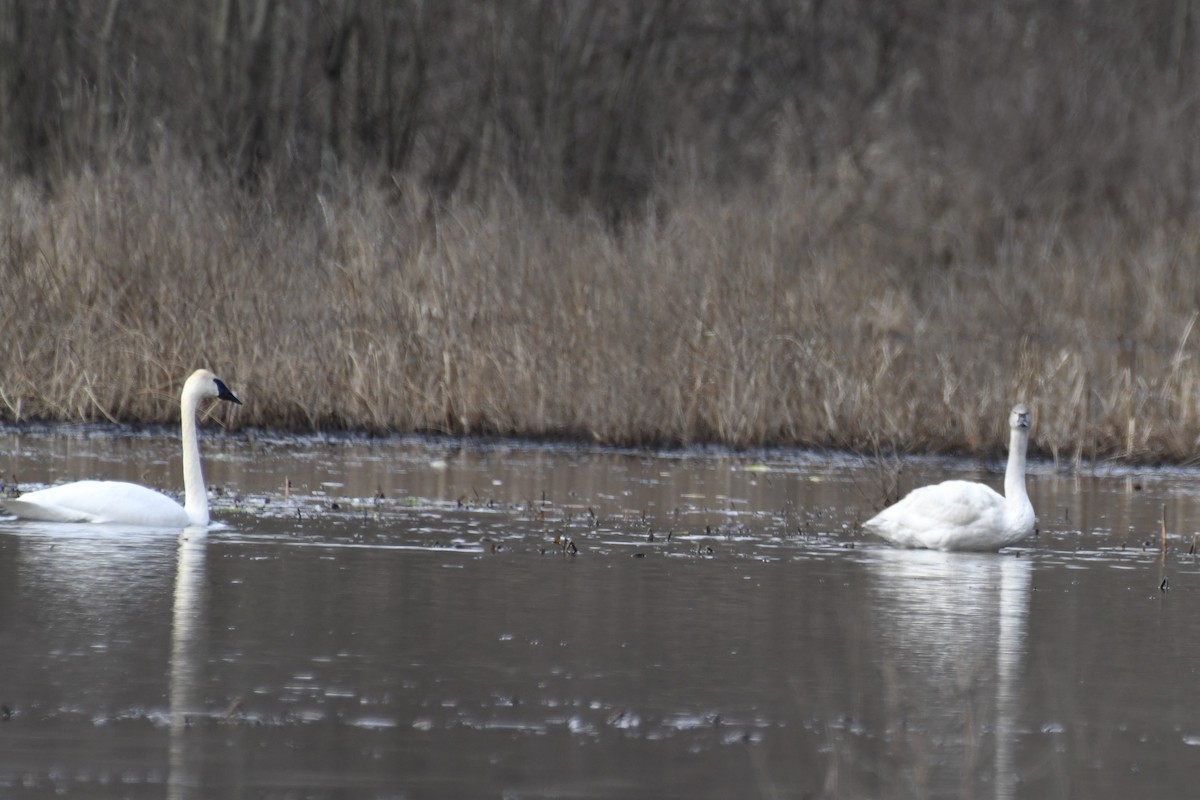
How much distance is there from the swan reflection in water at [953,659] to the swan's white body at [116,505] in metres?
3.30

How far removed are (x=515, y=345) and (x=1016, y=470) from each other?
5.52 metres

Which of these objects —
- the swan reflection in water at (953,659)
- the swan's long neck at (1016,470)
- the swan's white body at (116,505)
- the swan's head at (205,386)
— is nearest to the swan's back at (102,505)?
the swan's white body at (116,505)

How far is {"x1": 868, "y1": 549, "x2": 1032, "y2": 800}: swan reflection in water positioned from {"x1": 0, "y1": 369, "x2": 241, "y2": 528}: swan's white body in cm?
330

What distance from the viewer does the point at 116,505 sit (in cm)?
1009

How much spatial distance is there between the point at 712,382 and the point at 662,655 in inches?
340

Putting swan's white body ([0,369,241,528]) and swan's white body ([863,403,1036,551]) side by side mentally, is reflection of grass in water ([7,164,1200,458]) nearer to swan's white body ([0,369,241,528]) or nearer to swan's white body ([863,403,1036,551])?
swan's white body ([863,403,1036,551])

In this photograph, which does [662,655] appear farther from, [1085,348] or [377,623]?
[1085,348]

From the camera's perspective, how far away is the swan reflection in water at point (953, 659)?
5.57 metres

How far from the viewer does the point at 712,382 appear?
15.6 m

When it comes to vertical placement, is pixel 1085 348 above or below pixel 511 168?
below

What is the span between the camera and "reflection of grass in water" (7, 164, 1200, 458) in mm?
15438

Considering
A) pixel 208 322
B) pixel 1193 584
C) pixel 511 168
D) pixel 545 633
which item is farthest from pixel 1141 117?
pixel 545 633

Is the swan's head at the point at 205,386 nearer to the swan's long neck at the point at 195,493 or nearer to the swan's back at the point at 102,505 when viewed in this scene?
the swan's long neck at the point at 195,493


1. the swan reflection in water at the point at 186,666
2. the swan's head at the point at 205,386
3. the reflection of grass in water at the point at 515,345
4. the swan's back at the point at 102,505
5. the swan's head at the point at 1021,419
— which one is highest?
the reflection of grass in water at the point at 515,345
